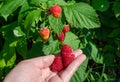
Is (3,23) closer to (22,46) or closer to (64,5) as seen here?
(22,46)

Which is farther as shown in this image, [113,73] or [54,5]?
[113,73]

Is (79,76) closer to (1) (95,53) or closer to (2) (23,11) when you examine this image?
(1) (95,53)

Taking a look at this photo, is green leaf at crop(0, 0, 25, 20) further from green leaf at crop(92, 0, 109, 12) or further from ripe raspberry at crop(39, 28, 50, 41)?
green leaf at crop(92, 0, 109, 12)

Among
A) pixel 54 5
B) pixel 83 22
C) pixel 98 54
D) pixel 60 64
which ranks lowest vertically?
pixel 98 54

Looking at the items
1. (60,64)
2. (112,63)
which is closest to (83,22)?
(60,64)

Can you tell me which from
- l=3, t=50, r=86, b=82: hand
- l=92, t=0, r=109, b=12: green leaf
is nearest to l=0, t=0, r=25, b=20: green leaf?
l=3, t=50, r=86, b=82: hand

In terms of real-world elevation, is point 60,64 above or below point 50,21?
below

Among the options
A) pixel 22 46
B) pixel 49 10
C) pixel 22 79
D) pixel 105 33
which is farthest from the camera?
pixel 105 33
